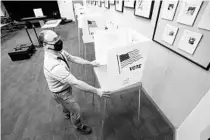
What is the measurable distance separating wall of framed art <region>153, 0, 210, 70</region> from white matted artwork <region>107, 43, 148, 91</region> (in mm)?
432

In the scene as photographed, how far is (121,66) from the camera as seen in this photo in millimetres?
792

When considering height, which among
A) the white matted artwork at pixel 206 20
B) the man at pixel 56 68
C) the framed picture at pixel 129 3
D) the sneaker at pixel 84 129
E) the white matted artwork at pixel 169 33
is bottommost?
the sneaker at pixel 84 129

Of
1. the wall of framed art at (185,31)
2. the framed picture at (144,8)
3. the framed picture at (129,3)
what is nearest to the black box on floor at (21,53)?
the framed picture at (129,3)

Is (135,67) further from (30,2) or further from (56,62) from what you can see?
(30,2)

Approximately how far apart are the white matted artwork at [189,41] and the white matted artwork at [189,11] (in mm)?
84

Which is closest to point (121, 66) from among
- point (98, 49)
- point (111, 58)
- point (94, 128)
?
point (111, 58)

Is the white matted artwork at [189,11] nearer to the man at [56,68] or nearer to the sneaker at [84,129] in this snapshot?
the man at [56,68]

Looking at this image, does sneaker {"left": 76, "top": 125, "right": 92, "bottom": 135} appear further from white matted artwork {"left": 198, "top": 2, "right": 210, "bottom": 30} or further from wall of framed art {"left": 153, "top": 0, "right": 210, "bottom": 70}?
white matted artwork {"left": 198, "top": 2, "right": 210, "bottom": 30}

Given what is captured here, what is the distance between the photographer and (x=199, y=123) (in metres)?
0.81

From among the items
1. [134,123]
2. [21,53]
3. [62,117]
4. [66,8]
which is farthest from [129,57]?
[66,8]

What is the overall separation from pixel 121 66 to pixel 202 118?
0.69 meters

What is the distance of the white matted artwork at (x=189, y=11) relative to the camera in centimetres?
82

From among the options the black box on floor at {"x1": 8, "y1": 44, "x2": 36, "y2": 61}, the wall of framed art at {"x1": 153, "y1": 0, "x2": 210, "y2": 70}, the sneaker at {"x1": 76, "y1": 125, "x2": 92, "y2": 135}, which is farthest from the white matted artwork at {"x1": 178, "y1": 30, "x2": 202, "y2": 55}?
the black box on floor at {"x1": 8, "y1": 44, "x2": 36, "y2": 61}

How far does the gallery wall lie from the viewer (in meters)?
0.96
